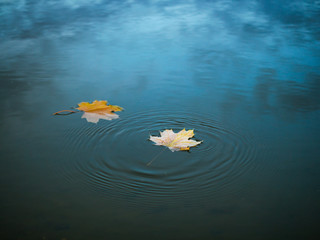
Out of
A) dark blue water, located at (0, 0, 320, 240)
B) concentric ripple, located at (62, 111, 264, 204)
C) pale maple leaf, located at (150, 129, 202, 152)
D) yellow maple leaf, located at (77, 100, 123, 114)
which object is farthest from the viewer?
yellow maple leaf, located at (77, 100, 123, 114)

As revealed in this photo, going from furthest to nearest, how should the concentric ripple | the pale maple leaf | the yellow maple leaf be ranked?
the yellow maple leaf
the pale maple leaf
the concentric ripple

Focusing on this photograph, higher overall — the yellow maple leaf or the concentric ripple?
the yellow maple leaf

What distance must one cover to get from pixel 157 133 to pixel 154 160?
29cm

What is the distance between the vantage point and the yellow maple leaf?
7.06 feet

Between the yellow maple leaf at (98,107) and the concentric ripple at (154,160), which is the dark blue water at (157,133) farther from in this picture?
the yellow maple leaf at (98,107)

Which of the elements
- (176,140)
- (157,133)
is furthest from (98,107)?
(176,140)

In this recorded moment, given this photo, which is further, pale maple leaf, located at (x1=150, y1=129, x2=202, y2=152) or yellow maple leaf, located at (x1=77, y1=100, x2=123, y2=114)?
yellow maple leaf, located at (x1=77, y1=100, x2=123, y2=114)

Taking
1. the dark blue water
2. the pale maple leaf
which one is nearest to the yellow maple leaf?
the dark blue water

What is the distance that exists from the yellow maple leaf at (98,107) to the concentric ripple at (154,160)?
0.47 ft

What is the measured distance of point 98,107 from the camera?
85.6 inches

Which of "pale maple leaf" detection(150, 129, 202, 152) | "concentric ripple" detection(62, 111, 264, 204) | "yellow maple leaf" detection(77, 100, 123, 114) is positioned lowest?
"concentric ripple" detection(62, 111, 264, 204)

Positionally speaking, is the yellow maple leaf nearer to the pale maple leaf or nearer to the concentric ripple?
the concentric ripple

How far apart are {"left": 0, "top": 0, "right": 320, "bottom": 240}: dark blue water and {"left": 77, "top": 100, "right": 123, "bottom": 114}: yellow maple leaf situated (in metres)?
0.12

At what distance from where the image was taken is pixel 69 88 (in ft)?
8.38
